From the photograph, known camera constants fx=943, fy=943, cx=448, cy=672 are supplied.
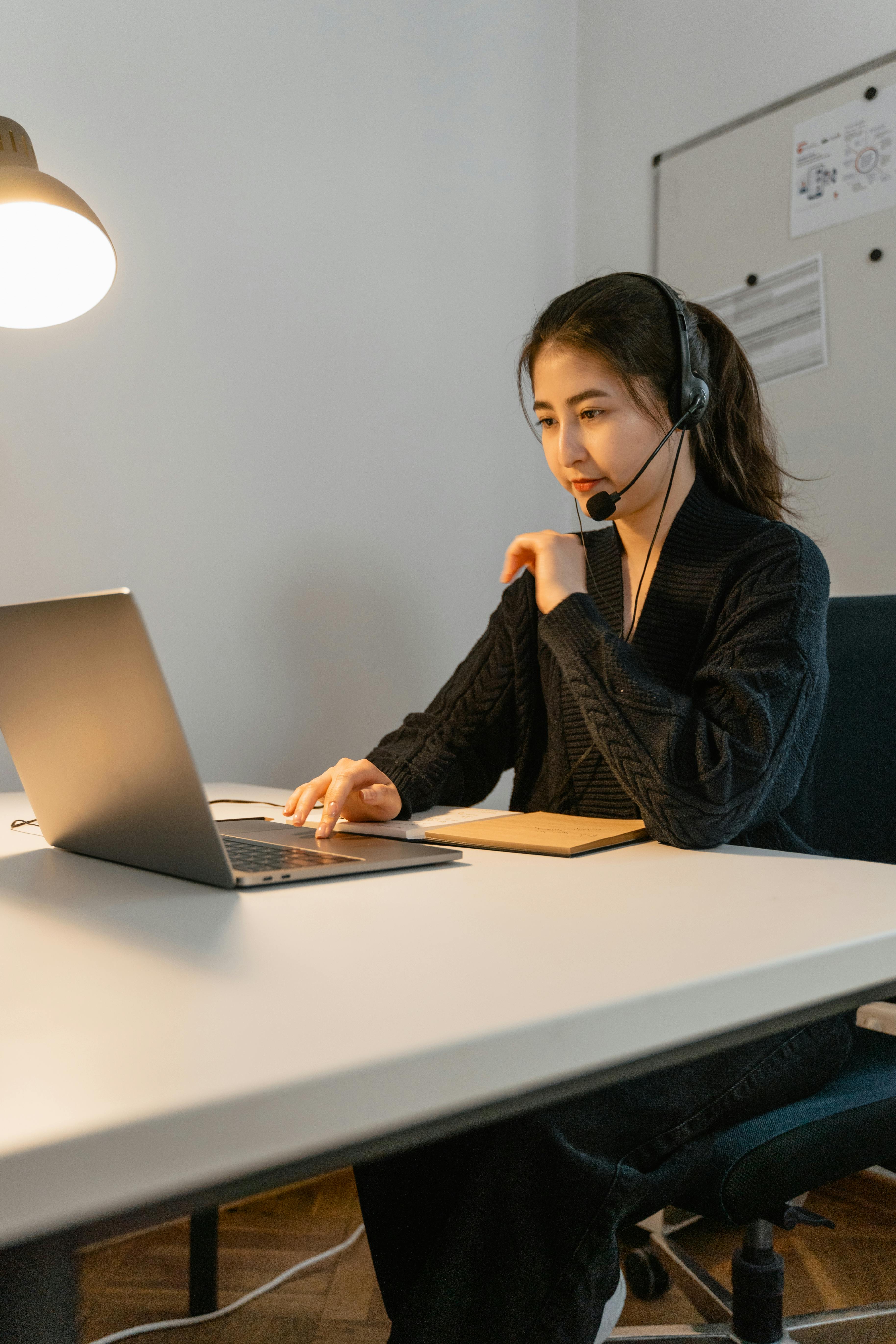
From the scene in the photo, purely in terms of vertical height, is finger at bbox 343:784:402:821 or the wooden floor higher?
finger at bbox 343:784:402:821

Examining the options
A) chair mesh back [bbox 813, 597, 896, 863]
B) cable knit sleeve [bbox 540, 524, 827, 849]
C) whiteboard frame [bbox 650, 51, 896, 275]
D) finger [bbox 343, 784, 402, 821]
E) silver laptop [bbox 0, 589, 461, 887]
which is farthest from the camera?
whiteboard frame [bbox 650, 51, 896, 275]

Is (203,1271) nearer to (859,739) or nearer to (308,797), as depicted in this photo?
(308,797)

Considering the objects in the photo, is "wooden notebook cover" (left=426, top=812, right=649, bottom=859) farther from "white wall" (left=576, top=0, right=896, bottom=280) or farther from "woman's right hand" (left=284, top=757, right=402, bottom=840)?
"white wall" (left=576, top=0, right=896, bottom=280)

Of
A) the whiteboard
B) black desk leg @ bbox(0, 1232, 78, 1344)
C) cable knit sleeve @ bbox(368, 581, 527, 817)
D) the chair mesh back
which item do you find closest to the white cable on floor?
cable knit sleeve @ bbox(368, 581, 527, 817)

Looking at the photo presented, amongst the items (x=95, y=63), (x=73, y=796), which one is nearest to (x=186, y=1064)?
(x=73, y=796)

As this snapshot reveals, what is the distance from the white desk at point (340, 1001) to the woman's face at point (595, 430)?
58 centimetres

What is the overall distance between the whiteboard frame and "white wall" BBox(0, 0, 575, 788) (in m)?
0.24

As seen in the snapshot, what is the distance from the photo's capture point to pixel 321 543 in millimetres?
1688

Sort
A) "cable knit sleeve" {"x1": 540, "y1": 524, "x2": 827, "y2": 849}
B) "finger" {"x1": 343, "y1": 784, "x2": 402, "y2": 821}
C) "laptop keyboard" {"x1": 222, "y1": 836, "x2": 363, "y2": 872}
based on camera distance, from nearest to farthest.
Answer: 1. "laptop keyboard" {"x1": 222, "y1": 836, "x2": 363, "y2": 872}
2. "cable knit sleeve" {"x1": 540, "y1": 524, "x2": 827, "y2": 849}
3. "finger" {"x1": 343, "y1": 784, "x2": 402, "y2": 821}

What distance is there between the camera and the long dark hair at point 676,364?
1073 millimetres

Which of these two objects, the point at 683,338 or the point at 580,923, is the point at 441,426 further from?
the point at 580,923

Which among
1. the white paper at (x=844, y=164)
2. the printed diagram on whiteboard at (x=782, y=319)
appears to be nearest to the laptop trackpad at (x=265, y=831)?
the printed diagram on whiteboard at (x=782, y=319)

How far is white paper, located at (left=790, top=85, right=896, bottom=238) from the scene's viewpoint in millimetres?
1503

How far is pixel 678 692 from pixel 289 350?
1.01 metres
